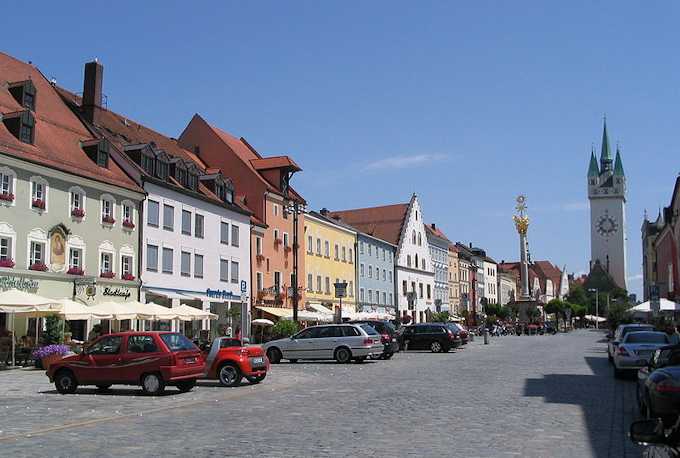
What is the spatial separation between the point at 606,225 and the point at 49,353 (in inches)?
7290

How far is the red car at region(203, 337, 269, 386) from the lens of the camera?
71.7 ft

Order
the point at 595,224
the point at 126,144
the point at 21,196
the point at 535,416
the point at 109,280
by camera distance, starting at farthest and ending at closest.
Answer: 1. the point at 595,224
2. the point at 126,144
3. the point at 109,280
4. the point at 21,196
5. the point at 535,416

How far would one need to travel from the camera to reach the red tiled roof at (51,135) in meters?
34.4

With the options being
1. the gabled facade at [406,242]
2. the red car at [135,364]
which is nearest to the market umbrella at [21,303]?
the red car at [135,364]

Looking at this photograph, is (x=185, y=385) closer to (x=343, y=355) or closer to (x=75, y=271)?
(x=343, y=355)

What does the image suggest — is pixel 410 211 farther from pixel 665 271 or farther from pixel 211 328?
pixel 211 328

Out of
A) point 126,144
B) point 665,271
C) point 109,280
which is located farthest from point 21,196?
point 665,271

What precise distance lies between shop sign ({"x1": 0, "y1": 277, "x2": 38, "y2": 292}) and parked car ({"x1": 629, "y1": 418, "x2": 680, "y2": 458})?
3022cm

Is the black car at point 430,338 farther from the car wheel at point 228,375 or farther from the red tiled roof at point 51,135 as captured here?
the car wheel at point 228,375

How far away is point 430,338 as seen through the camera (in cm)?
4316

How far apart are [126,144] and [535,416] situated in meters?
34.1

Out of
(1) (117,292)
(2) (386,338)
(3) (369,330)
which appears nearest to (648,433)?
(3) (369,330)

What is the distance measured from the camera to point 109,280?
1537 inches

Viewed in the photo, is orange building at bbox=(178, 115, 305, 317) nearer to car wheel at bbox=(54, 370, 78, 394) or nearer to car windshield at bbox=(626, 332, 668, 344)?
car windshield at bbox=(626, 332, 668, 344)
